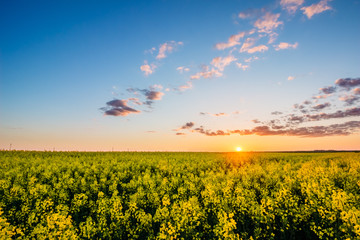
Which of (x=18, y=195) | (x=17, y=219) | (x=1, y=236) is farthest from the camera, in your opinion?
(x=18, y=195)

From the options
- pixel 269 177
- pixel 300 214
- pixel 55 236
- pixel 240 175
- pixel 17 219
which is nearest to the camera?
pixel 55 236

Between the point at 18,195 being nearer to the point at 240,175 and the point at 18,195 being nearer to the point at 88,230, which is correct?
the point at 88,230

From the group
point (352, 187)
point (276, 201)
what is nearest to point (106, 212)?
point (276, 201)

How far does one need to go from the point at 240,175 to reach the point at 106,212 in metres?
12.1

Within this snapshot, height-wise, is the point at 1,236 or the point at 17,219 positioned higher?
the point at 1,236

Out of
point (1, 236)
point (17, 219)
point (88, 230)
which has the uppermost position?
point (1, 236)

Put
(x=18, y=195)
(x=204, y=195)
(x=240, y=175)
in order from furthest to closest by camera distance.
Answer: (x=240, y=175), (x=18, y=195), (x=204, y=195)

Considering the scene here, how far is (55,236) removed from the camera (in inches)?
272

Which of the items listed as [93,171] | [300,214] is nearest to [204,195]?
[300,214]

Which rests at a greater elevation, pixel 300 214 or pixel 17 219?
pixel 300 214

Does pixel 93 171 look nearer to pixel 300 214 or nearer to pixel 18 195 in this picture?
pixel 18 195

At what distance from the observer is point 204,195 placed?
1091 cm

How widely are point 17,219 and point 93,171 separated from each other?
35.6 ft

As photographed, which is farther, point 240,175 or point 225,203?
point 240,175
